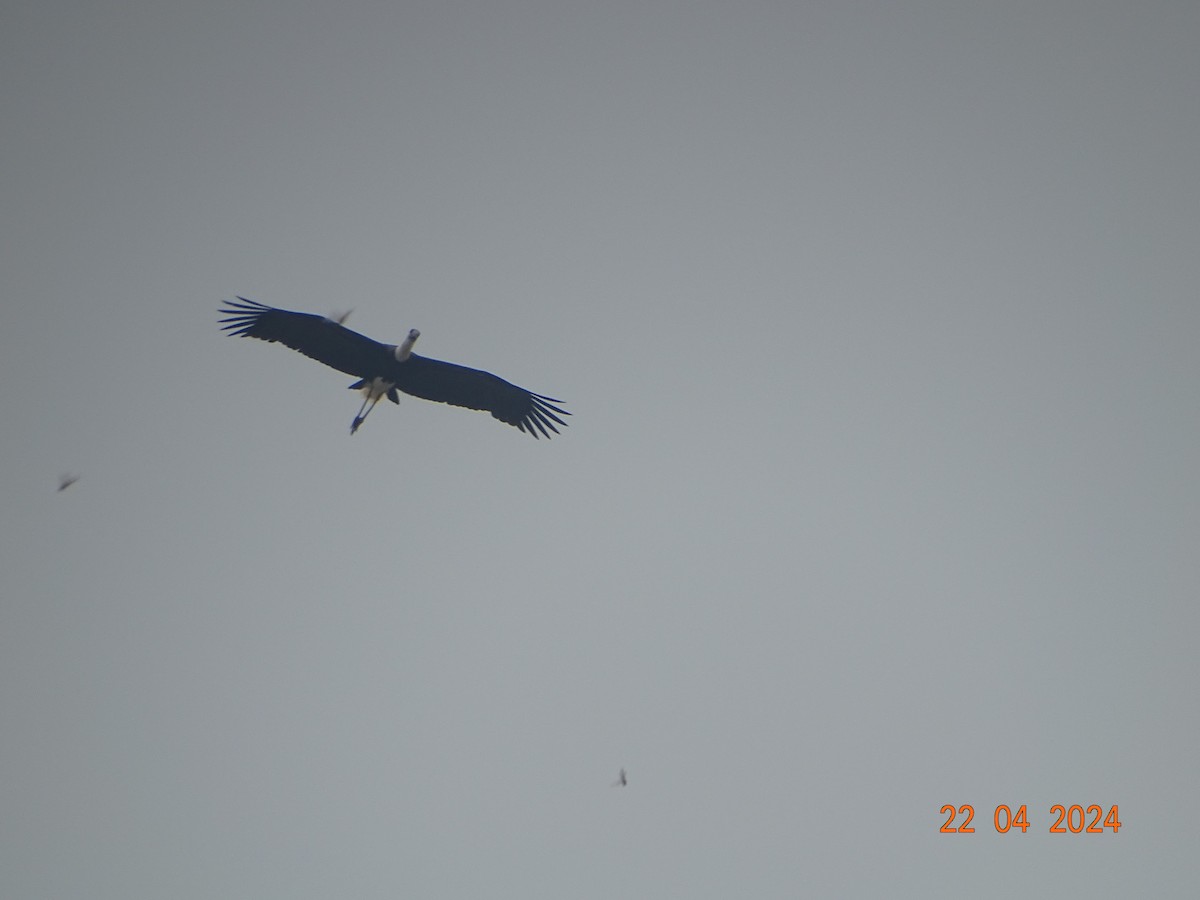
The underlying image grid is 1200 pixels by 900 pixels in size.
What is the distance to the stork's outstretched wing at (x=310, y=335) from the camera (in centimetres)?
2436

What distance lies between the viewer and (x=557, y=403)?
2681 cm

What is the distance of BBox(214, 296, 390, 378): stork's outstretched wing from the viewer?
24.4 m

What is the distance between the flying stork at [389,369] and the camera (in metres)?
24.5

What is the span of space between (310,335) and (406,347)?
221 centimetres

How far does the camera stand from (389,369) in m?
25.2

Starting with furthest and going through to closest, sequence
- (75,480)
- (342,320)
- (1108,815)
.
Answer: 1. (1108,815)
2. (342,320)
3. (75,480)

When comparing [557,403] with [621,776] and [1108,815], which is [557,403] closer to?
[621,776]

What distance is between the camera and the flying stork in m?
24.5

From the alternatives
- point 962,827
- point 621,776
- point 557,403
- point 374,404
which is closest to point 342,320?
point 374,404

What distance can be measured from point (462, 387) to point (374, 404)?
2.11 meters

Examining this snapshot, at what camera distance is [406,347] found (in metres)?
24.4

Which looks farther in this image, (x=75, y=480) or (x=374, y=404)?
(x=374, y=404)

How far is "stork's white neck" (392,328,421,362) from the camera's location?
79.5 feet

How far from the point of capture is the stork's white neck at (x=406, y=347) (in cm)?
2422
